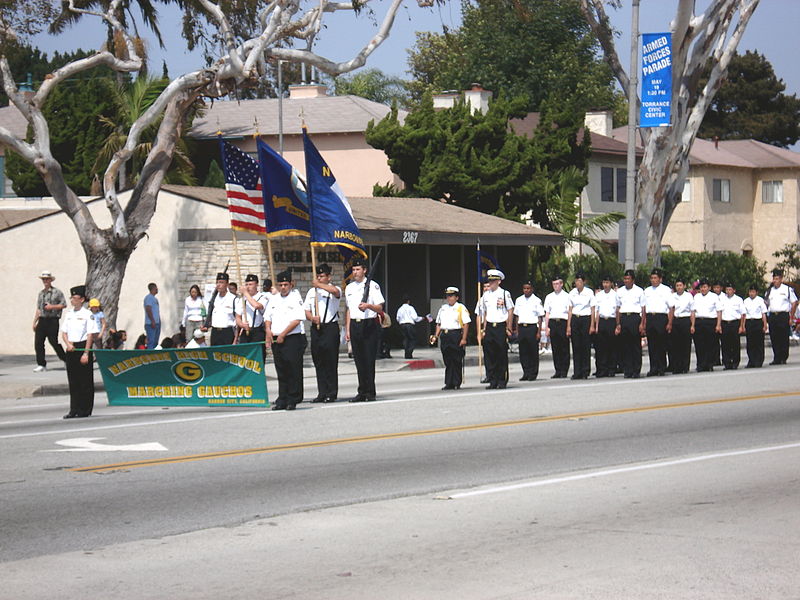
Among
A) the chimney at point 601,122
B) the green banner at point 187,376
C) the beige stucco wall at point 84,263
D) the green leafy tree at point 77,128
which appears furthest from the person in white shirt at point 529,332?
the chimney at point 601,122

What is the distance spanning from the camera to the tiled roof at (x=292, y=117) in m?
48.8

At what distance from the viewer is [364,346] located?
1764 centimetres

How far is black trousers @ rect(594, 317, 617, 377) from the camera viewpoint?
74.6 ft

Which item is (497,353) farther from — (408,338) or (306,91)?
(306,91)

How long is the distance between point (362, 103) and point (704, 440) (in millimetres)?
40222

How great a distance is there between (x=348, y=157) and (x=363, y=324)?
31669 millimetres

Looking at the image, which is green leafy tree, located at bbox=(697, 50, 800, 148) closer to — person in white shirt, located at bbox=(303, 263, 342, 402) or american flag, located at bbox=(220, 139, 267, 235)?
american flag, located at bbox=(220, 139, 267, 235)

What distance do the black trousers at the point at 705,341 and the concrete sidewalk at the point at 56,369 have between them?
20.1ft

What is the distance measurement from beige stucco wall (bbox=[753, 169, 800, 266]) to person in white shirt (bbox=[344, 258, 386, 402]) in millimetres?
52780

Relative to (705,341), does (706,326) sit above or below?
above

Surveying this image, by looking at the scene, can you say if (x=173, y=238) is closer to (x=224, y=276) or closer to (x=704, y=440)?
(x=224, y=276)

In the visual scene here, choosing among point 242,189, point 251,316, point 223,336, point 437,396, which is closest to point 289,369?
point 437,396

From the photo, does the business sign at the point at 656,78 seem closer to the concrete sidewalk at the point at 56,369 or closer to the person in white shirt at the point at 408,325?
the concrete sidewalk at the point at 56,369

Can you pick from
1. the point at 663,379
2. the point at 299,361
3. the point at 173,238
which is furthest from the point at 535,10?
the point at 299,361
